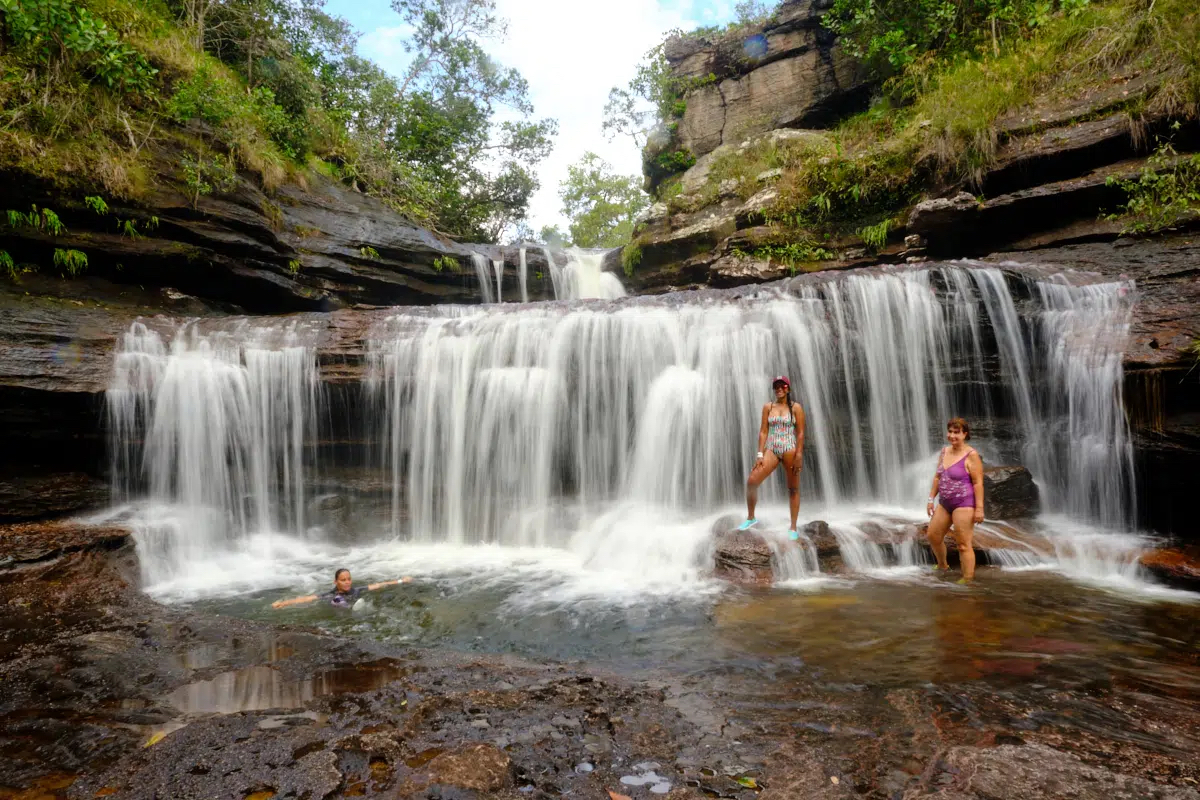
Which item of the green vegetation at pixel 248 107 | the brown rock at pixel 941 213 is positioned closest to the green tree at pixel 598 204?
the green vegetation at pixel 248 107

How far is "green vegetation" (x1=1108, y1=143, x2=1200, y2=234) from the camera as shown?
8.20 m

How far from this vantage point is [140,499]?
8469mm

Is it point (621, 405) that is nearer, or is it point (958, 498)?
point (958, 498)

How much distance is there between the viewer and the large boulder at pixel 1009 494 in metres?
7.47

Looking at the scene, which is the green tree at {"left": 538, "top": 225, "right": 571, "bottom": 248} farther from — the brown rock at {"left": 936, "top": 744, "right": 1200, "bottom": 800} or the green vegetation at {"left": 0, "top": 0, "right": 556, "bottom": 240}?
the brown rock at {"left": 936, "top": 744, "right": 1200, "bottom": 800}

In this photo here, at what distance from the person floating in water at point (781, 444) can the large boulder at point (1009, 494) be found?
8.31 ft

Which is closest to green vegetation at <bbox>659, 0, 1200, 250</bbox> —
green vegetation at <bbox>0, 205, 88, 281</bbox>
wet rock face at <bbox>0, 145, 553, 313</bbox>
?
wet rock face at <bbox>0, 145, 553, 313</bbox>

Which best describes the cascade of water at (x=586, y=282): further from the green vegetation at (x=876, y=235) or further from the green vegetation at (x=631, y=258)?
the green vegetation at (x=876, y=235)

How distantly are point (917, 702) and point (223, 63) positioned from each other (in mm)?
19704

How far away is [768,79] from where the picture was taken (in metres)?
19.1

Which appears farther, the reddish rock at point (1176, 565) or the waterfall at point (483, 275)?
the waterfall at point (483, 275)

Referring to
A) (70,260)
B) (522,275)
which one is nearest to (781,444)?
Answer: (522,275)

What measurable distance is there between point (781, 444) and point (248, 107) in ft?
43.2

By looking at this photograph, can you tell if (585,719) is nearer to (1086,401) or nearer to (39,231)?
(1086,401)
